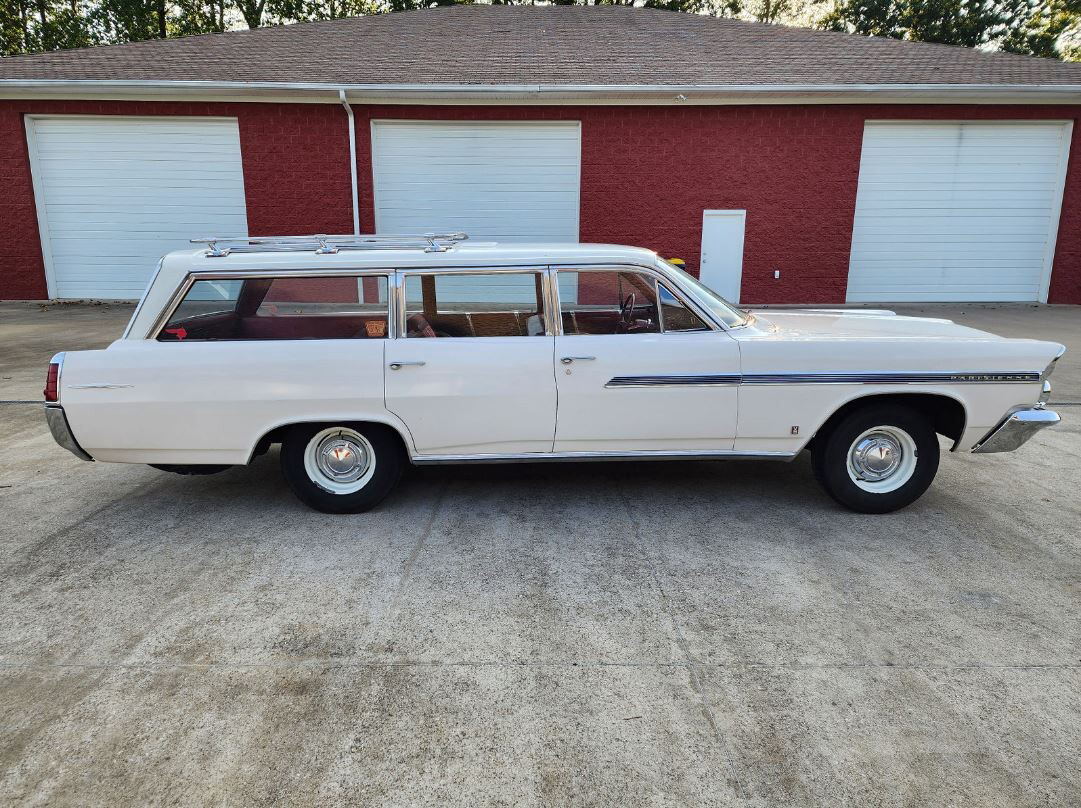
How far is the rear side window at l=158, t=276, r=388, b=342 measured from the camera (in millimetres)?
3977

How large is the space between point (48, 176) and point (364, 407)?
1384 cm

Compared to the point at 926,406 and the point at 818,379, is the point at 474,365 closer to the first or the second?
the point at 818,379

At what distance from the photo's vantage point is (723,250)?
554 inches

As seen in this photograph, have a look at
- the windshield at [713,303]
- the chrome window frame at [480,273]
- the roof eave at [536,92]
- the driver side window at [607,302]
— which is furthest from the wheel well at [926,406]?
the roof eave at [536,92]

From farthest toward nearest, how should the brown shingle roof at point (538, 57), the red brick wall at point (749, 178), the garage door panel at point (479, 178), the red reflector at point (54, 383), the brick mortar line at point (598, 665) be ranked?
the garage door panel at point (479, 178) < the red brick wall at point (749, 178) < the brown shingle roof at point (538, 57) < the red reflector at point (54, 383) < the brick mortar line at point (598, 665)

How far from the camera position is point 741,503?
4.44 meters

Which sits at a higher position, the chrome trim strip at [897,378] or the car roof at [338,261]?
the car roof at [338,261]

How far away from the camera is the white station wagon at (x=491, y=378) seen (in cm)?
390

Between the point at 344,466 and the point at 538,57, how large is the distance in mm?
12702

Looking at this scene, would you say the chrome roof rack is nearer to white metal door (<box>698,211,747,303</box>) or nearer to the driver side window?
the driver side window

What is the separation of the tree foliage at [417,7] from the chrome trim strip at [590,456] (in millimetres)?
27653

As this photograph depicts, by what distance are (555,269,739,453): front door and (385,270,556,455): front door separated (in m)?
0.14

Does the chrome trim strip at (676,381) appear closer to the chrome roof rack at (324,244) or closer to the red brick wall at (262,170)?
the chrome roof rack at (324,244)

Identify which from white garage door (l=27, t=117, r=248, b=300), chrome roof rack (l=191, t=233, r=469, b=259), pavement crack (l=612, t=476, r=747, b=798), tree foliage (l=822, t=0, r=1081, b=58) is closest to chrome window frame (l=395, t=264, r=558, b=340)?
chrome roof rack (l=191, t=233, r=469, b=259)
